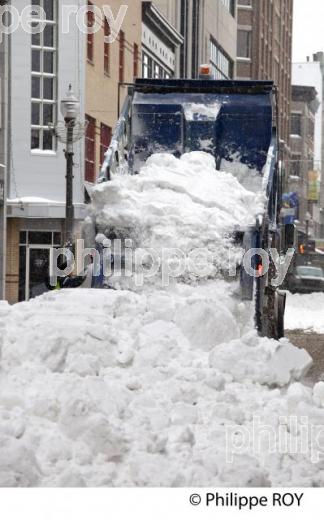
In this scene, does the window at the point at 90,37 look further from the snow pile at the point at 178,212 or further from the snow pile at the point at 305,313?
the snow pile at the point at 178,212

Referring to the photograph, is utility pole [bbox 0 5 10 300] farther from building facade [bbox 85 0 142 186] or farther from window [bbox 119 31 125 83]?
window [bbox 119 31 125 83]

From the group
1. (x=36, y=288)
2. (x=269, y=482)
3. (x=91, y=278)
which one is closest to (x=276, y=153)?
(x=91, y=278)

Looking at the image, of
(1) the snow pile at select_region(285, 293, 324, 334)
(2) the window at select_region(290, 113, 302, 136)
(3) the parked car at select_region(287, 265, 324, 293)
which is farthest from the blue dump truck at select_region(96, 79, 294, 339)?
(2) the window at select_region(290, 113, 302, 136)

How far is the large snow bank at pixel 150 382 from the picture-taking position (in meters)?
7.60

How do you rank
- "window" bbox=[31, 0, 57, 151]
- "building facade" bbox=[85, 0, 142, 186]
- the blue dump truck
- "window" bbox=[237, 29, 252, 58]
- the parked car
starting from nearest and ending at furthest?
the blue dump truck, "window" bbox=[31, 0, 57, 151], the parked car, "building facade" bbox=[85, 0, 142, 186], "window" bbox=[237, 29, 252, 58]

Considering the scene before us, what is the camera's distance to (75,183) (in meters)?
31.5

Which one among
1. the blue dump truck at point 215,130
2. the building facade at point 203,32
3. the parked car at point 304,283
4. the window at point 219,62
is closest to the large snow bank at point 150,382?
the blue dump truck at point 215,130

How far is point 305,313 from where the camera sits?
24.4m

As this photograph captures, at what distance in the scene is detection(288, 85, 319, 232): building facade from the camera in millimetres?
63194

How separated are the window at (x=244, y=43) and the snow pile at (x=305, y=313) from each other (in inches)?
1578

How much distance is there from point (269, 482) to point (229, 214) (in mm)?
5796

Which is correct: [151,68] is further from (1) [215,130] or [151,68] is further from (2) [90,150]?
(1) [215,130]

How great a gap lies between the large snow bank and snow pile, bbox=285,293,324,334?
8.86 m

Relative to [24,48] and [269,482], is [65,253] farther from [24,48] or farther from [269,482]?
[24,48]
